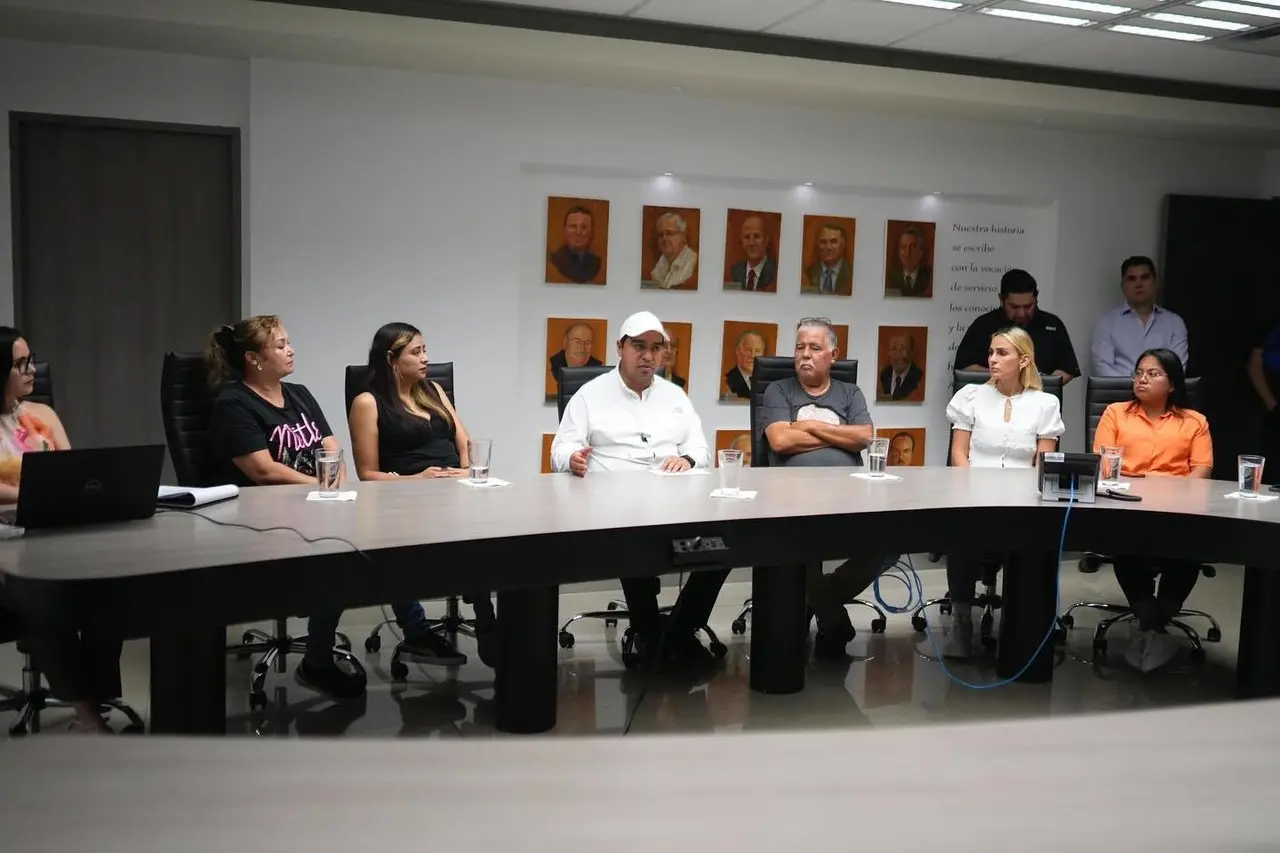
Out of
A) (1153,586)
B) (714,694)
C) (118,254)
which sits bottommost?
(714,694)

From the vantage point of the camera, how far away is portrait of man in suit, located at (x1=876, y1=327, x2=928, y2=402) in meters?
6.47

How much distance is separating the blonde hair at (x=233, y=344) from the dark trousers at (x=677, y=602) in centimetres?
139

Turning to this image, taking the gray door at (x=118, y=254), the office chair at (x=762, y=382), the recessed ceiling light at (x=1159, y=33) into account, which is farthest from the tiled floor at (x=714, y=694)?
the recessed ceiling light at (x=1159, y=33)

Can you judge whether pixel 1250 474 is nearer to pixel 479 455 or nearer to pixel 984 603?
pixel 984 603

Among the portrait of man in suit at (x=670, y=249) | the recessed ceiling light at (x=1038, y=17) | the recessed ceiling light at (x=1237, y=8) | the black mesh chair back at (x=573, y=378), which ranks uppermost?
the recessed ceiling light at (x=1237, y=8)

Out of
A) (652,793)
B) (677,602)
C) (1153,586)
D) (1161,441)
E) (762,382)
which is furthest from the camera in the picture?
(762,382)

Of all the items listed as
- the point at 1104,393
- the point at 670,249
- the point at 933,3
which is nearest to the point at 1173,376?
the point at 1104,393

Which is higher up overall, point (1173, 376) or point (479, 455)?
point (1173, 376)

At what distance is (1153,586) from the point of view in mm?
4074

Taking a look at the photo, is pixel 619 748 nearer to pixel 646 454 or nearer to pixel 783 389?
pixel 646 454

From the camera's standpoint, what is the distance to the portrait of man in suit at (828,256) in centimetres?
627

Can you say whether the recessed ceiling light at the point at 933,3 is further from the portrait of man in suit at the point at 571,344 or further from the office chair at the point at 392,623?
the office chair at the point at 392,623

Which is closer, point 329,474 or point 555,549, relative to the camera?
point 555,549

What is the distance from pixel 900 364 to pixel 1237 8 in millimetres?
2452
